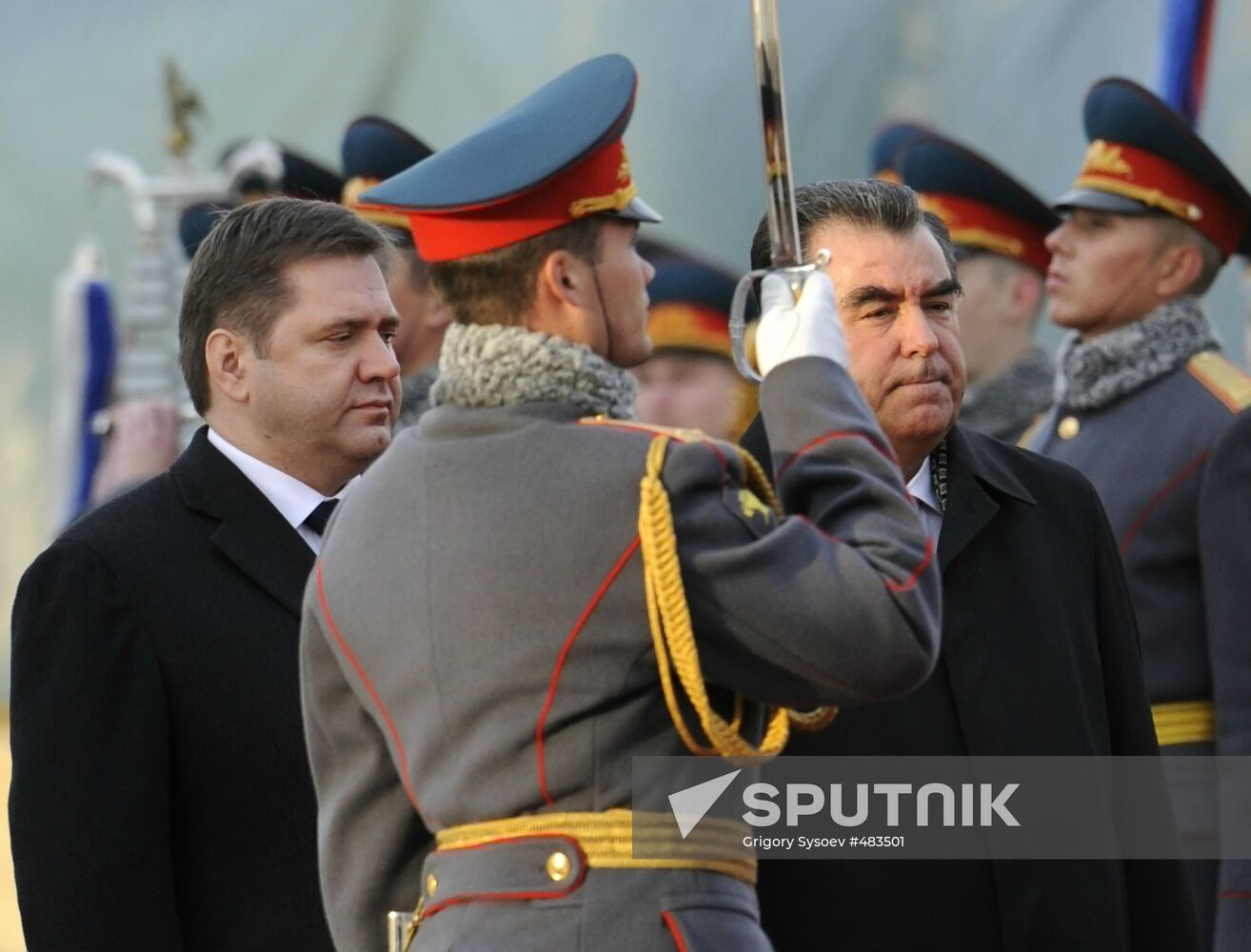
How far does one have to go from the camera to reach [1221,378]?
462 centimetres

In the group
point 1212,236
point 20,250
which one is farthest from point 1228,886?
point 20,250

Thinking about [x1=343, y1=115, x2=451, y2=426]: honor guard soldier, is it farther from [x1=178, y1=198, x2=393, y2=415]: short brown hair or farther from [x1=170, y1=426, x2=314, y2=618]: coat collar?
[x1=170, y1=426, x2=314, y2=618]: coat collar

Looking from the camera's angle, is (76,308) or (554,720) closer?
(554,720)

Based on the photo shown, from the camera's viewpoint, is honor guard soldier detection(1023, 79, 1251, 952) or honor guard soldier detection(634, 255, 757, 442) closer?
honor guard soldier detection(1023, 79, 1251, 952)

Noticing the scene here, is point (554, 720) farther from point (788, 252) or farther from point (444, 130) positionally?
Answer: point (444, 130)

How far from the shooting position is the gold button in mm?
2408

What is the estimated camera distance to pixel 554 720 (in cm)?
240

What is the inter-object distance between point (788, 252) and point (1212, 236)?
2.65m

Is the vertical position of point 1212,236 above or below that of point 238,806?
above

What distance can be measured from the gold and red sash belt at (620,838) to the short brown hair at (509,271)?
540 mm

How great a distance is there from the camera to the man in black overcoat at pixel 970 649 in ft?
10.1

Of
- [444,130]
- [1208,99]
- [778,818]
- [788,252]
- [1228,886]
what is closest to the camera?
[788,252]

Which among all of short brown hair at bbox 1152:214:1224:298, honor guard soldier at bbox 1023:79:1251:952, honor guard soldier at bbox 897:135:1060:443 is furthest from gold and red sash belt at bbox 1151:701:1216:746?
honor guard soldier at bbox 897:135:1060:443

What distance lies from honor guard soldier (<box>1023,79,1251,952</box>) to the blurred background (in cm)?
353
